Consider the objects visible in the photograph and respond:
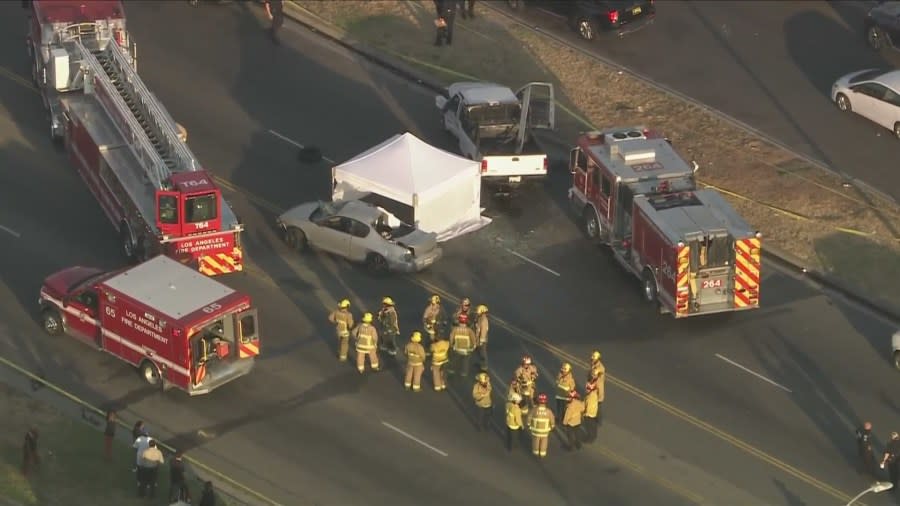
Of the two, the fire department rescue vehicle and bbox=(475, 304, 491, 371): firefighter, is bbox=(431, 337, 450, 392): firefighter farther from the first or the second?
the fire department rescue vehicle

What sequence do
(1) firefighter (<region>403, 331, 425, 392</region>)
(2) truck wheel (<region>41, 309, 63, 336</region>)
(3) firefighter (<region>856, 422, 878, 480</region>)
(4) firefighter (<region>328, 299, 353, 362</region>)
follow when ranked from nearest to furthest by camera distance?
(3) firefighter (<region>856, 422, 878, 480</region>) < (1) firefighter (<region>403, 331, 425, 392</region>) < (4) firefighter (<region>328, 299, 353, 362</region>) < (2) truck wheel (<region>41, 309, 63, 336</region>)

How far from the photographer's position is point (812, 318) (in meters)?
47.6

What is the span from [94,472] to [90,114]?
1434 centimetres

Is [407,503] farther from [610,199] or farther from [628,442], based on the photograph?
[610,199]

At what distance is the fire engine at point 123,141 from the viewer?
154ft

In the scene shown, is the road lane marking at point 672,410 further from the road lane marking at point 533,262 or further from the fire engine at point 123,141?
the fire engine at point 123,141

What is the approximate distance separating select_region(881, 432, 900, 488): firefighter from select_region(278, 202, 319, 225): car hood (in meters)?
15.9

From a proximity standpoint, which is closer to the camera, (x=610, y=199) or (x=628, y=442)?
(x=628, y=442)

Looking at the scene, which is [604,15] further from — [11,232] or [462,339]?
[11,232]

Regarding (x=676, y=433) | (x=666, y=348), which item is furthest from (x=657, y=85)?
(x=676, y=433)

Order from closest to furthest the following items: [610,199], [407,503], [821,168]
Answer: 1. [407,503]
2. [610,199]
3. [821,168]

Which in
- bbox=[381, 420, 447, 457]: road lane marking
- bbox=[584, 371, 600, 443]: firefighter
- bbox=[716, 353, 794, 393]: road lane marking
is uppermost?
bbox=[584, 371, 600, 443]: firefighter

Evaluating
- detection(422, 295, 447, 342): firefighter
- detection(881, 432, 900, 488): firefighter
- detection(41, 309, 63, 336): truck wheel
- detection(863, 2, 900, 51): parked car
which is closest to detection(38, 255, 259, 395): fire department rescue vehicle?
detection(41, 309, 63, 336): truck wheel

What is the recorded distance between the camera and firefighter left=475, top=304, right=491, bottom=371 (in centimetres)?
4422
